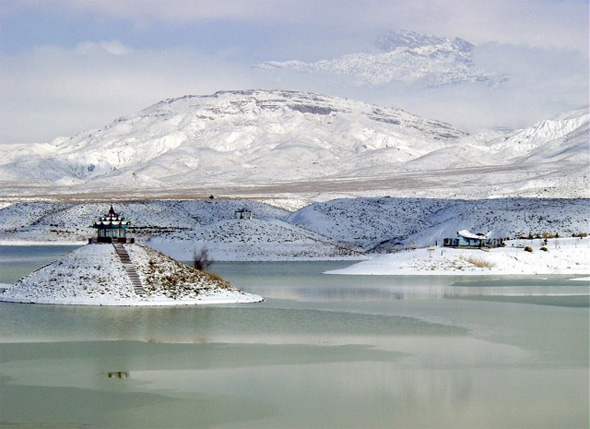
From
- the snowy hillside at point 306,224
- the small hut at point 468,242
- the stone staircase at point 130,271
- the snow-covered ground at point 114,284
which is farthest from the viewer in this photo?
the snowy hillside at point 306,224

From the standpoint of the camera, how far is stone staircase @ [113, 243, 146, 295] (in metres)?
52.8

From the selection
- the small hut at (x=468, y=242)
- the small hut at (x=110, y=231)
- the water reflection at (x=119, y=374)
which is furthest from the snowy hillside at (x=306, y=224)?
the water reflection at (x=119, y=374)

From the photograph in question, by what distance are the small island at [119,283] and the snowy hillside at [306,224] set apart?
45.1 metres

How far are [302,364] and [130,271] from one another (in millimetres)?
20203

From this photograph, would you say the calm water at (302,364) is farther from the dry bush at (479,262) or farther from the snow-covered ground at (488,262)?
the dry bush at (479,262)

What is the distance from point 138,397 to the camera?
30.1 metres

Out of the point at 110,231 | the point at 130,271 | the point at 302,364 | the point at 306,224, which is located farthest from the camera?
the point at 306,224

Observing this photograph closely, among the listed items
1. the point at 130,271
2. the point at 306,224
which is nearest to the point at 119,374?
the point at 130,271

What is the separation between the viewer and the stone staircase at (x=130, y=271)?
173 feet

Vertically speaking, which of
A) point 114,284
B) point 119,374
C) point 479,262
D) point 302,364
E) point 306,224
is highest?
point 306,224

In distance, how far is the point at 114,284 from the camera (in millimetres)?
53188

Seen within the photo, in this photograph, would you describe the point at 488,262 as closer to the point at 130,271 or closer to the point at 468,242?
the point at 468,242

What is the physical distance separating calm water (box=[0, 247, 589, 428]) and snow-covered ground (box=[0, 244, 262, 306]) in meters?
1.77

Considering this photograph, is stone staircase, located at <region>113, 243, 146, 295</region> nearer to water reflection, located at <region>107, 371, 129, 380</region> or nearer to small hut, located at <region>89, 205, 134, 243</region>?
small hut, located at <region>89, 205, 134, 243</region>
